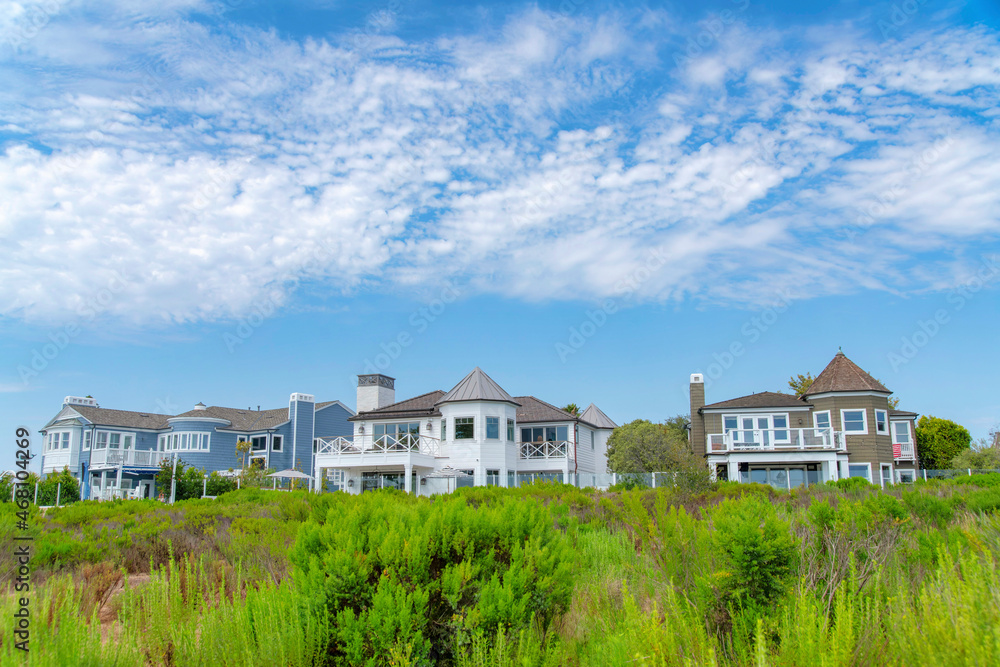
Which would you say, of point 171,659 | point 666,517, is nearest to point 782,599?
point 666,517

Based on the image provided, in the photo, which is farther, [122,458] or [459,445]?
[122,458]

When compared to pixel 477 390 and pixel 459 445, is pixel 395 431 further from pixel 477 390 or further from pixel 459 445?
pixel 477 390

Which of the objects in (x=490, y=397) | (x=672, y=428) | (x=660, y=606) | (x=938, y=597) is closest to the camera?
(x=938, y=597)

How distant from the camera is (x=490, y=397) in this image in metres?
32.7

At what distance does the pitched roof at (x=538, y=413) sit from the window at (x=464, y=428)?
2674mm

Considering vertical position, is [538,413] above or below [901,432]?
above

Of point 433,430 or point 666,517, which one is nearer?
point 666,517

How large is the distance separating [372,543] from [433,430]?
29803 mm

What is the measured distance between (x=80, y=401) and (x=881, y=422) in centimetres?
4769

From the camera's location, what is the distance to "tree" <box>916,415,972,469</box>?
45.0 meters

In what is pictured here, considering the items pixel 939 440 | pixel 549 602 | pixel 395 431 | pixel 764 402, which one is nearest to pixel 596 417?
pixel 764 402

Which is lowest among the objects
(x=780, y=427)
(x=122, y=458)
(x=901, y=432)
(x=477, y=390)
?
(x=122, y=458)

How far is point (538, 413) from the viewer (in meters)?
37.2

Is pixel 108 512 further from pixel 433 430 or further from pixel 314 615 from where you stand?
pixel 433 430
